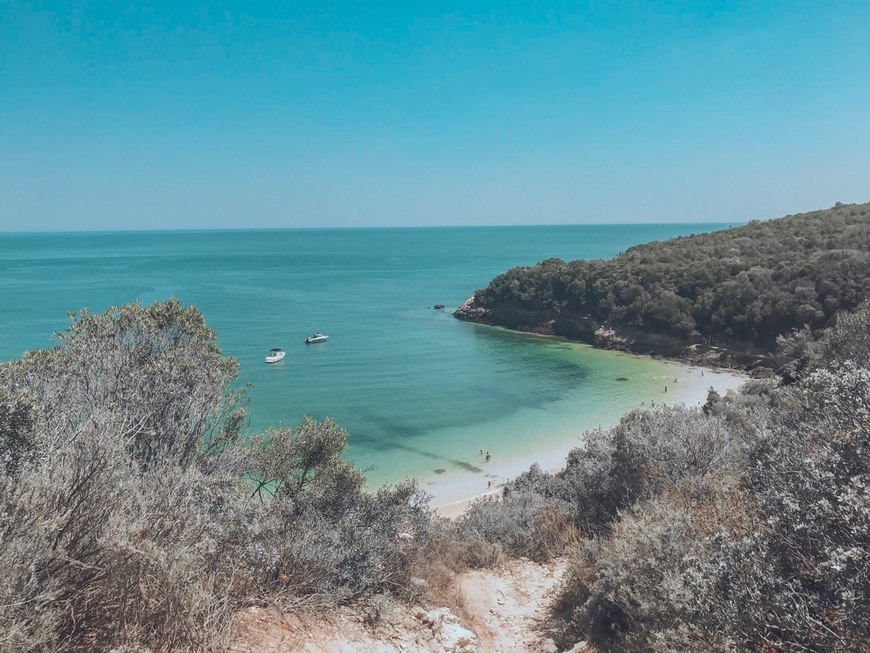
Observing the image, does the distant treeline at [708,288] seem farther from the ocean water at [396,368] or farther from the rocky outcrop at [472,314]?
the ocean water at [396,368]

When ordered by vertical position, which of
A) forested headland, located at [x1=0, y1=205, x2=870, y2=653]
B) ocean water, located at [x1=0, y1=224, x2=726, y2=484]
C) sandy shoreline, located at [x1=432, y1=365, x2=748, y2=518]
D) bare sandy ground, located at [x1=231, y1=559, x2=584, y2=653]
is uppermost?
forested headland, located at [x1=0, y1=205, x2=870, y2=653]

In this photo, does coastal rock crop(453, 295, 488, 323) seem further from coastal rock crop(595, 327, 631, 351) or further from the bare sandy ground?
the bare sandy ground

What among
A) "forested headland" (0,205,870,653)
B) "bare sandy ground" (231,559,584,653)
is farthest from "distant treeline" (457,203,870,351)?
"bare sandy ground" (231,559,584,653)

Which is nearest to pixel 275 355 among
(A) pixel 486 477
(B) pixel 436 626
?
(A) pixel 486 477

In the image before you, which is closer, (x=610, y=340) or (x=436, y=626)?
(x=436, y=626)

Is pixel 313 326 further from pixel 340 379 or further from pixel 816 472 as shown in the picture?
pixel 816 472

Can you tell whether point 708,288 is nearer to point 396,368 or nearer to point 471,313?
point 471,313

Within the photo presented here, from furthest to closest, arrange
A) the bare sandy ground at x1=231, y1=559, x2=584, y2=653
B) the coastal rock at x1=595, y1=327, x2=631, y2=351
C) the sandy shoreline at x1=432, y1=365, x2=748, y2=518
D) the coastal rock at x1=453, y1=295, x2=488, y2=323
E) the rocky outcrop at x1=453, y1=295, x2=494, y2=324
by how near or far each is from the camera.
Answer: the coastal rock at x1=453, y1=295, x2=488, y2=323 < the rocky outcrop at x1=453, y1=295, x2=494, y2=324 < the coastal rock at x1=595, y1=327, x2=631, y2=351 < the sandy shoreline at x1=432, y1=365, x2=748, y2=518 < the bare sandy ground at x1=231, y1=559, x2=584, y2=653

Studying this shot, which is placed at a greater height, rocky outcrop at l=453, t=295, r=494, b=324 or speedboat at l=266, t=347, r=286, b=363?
rocky outcrop at l=453, t=295, r=494, b=324
